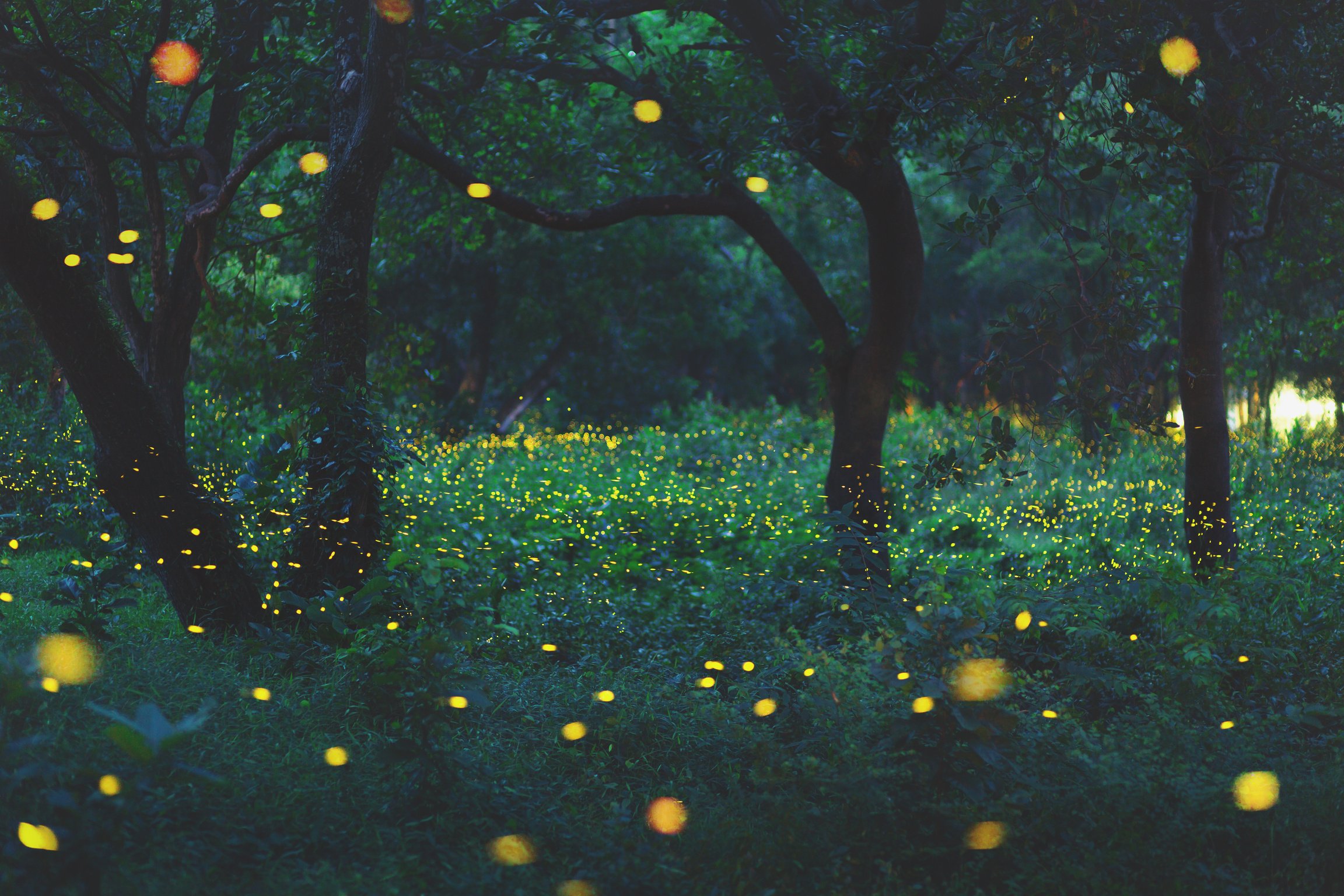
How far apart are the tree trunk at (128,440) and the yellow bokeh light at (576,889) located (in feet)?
10.7

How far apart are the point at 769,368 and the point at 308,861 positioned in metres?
24.8

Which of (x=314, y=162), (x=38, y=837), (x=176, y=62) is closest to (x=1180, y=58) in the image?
(x=314, y=162)

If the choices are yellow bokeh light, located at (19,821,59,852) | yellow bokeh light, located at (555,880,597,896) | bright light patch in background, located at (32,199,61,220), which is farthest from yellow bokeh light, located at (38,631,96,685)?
yellow bokeh light, located at (555,880,597,896)

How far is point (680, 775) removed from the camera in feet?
16.4

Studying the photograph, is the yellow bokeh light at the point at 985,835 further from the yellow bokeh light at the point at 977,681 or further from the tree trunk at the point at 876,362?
the tree trunk at the point at 876,362

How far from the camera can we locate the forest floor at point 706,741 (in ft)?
13.0

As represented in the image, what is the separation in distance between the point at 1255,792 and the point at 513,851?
296 cm

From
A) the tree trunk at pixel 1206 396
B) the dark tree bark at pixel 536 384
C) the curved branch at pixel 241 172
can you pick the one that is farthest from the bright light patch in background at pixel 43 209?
the dark tree bark at pixel 536 384

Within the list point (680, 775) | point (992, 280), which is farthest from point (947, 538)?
point (992, 280)

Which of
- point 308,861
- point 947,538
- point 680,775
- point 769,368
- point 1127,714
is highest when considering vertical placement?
point 769,368

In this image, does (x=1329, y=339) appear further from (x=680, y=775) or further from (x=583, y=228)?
(x=680, y=775)

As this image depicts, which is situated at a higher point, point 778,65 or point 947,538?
point 778,65

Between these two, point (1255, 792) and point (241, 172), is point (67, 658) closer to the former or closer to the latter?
point (241, 172)

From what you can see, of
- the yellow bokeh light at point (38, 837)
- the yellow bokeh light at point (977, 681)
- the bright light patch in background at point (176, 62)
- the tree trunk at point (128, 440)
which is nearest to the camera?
the yellow bokeh light at point (38, 837)
